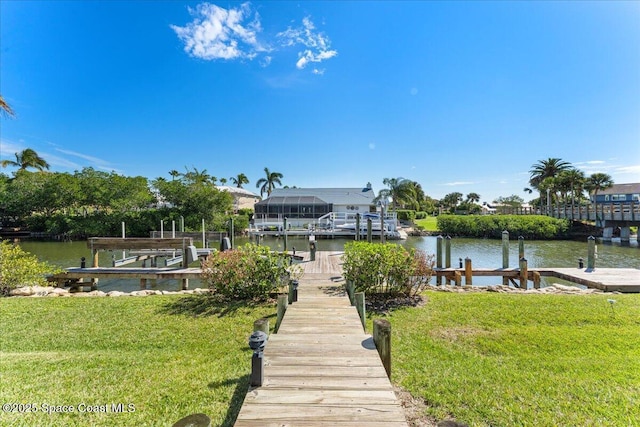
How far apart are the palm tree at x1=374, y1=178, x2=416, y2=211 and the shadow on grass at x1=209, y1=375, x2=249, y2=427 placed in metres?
46.2

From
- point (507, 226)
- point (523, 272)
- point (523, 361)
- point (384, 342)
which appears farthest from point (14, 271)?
point (507, 226)

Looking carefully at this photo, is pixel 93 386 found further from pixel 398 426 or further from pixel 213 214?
pixel 213 214

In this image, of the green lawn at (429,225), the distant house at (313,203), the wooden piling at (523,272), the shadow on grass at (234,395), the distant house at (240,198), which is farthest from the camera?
the distant house at (240,198)

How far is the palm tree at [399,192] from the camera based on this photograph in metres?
48.8

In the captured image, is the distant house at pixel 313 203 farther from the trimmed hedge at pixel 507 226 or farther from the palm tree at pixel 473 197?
the palm tree at pixel 473 197

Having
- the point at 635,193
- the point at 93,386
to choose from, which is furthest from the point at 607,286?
the point at 635,193

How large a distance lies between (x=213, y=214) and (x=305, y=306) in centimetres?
2930

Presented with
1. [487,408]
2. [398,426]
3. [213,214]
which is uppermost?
[213,214]

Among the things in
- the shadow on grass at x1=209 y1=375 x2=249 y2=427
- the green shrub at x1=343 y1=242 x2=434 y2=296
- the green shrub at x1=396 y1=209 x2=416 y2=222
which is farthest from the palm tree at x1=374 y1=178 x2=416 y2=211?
the shadow on grass at x1=209 y1=375 x2=249 y2=427

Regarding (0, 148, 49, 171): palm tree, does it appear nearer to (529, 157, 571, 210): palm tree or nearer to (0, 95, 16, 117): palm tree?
(0, 95, 16, 117): palm tree

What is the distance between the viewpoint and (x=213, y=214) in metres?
31.9

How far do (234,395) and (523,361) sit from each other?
3.95m

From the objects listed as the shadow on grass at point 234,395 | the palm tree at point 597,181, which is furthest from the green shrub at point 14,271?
the palm tree at point 597,181

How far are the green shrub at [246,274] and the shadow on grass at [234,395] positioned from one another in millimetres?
3228
